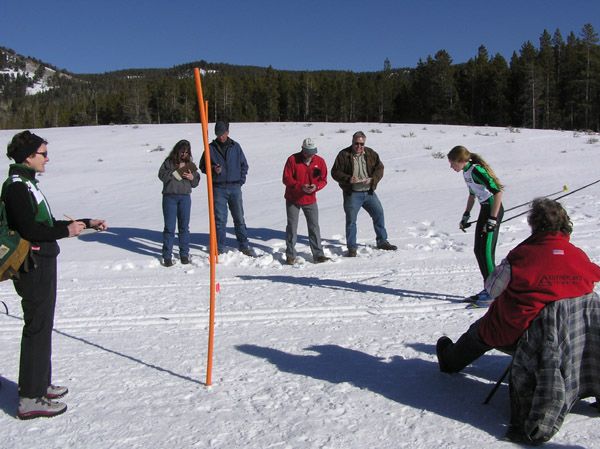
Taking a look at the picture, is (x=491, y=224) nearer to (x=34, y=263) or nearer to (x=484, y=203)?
(x=484, y=203)

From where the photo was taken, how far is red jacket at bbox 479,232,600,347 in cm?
329

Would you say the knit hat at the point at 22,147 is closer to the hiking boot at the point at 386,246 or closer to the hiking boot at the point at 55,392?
the hiking boot at the point at 55,392

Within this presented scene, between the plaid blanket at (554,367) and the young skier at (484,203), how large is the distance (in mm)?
2455

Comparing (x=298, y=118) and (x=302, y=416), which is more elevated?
(x=298, y=118)

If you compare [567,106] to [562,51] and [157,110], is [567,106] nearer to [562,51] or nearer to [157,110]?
[562,51]

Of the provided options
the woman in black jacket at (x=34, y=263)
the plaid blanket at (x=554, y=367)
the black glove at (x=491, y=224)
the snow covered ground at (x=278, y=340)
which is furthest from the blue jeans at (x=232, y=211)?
the plaid blanket at (x=554, y=367)

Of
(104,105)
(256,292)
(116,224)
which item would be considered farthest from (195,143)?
(104,105)

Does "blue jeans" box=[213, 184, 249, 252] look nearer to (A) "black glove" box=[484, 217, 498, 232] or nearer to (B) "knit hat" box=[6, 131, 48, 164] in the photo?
(A) "black glove" box=[484, 217, 498, 232]

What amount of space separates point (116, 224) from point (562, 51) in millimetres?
70274

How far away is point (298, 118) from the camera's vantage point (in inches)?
3162

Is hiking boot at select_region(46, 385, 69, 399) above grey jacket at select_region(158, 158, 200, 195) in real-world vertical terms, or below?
below

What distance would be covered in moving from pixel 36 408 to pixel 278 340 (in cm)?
212

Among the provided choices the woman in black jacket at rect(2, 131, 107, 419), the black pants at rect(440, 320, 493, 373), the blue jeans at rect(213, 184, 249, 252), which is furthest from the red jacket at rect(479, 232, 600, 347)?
the blue jeans at rect(213, 184, 249, 252)

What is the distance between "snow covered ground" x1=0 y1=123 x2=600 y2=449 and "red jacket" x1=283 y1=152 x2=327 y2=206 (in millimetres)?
963
